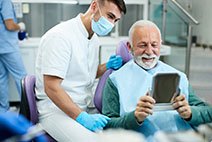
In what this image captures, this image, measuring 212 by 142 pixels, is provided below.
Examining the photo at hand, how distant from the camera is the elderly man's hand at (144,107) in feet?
4.17

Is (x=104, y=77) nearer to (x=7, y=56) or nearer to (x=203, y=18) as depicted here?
(x=7, y=56)

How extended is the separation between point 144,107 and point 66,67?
58cm

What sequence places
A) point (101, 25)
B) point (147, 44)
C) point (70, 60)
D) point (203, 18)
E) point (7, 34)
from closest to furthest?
point (147, 44) < point (70, 60) < point (101, 25) < point (7, 34) < point (203, 18)

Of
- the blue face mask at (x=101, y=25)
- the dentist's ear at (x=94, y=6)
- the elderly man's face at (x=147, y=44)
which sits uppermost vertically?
the dentist's ear at (x=94, y=6)

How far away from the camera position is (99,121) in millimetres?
1563

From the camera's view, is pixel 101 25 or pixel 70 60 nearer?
pixel 70 60

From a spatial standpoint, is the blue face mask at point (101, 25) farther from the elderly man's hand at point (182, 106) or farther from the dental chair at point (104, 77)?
the elderly man's hand at point (182, 106)

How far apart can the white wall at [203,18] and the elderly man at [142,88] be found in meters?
3.15

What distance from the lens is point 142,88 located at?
1.71 meters

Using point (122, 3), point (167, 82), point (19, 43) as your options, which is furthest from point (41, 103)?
point (19, 43)

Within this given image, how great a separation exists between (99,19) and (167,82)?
2.65ft

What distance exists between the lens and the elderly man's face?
1.67 meters

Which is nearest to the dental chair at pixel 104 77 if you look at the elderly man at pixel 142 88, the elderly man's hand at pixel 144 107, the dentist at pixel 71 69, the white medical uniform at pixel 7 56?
the dentist at pixel 71 69

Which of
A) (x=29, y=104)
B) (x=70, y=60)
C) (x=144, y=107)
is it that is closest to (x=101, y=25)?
(x=70, y=60)
